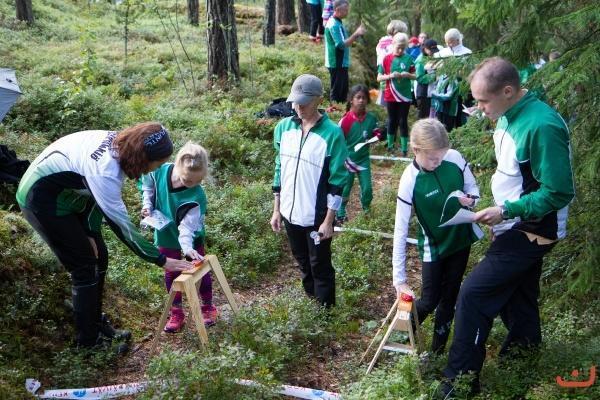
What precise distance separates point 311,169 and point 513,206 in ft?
5.97

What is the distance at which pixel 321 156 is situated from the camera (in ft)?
17.1

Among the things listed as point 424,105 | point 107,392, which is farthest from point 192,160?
point 424,105

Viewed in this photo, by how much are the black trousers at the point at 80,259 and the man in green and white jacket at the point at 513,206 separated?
107 inches

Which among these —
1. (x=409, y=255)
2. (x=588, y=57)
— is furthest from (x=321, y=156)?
(x=409, y=255)

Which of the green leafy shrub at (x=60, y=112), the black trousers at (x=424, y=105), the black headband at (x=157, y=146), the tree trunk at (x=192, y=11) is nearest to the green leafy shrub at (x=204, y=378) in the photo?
the black headband at (x=157, y=146)

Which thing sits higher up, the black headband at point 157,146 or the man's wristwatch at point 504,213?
the black headband at point 157,146

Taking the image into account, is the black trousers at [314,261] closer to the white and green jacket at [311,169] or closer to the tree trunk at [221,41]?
the white and green jacket at [311,169]

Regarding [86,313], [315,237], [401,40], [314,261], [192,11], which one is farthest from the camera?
[192,11]

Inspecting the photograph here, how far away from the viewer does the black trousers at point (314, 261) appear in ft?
17.8

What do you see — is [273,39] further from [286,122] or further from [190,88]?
[286,122]

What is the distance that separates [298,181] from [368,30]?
14078mm

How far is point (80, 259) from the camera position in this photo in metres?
4.68

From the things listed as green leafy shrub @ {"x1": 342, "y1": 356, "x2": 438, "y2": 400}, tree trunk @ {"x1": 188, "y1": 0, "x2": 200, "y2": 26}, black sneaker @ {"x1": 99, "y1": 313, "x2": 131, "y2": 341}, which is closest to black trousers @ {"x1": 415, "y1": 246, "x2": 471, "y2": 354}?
green leafy shrub @ {"x1": 342, "y1": 356, "x2": 438, "y2": 400}

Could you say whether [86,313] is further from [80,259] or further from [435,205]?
[435,205]
